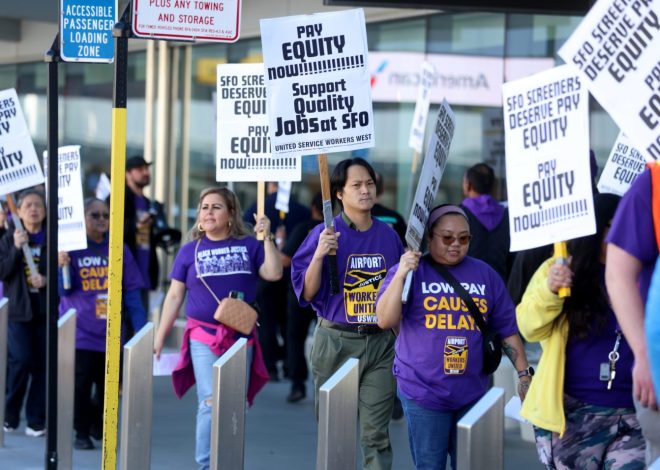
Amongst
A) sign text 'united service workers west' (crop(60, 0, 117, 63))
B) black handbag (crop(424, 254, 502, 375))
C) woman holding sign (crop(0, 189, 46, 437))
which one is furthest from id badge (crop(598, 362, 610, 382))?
woman holding sign (crop(0, 189, 46, 437))

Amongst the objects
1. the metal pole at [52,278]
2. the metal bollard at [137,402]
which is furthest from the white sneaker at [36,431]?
the metal bollard at [137,402]

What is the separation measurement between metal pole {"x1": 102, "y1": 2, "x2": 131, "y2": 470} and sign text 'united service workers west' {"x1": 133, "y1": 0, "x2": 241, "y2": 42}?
11 cm

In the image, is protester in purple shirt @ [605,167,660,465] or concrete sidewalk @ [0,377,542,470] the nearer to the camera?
protester in purple shirt @ [605,167,660,465]

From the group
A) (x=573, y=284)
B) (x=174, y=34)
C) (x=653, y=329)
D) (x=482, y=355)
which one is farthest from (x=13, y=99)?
(x=653, y=329)

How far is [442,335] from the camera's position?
6.22m

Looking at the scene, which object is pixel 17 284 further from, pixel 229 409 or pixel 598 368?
pixel 598 368

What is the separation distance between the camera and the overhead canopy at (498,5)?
918 cm

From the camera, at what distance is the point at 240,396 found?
22.5ft

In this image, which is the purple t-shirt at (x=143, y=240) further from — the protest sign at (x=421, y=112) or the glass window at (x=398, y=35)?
the glass window at (x=398, y=35)

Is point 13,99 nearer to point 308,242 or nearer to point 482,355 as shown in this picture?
point 308,242

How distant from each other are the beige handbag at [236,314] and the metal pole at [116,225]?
1016mm

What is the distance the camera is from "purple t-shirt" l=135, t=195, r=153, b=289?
465 inches

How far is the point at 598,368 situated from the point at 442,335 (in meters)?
1.00

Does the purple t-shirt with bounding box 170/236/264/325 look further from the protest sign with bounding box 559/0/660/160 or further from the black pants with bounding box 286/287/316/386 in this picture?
the protest sign with bounding box 559/0/660/160
